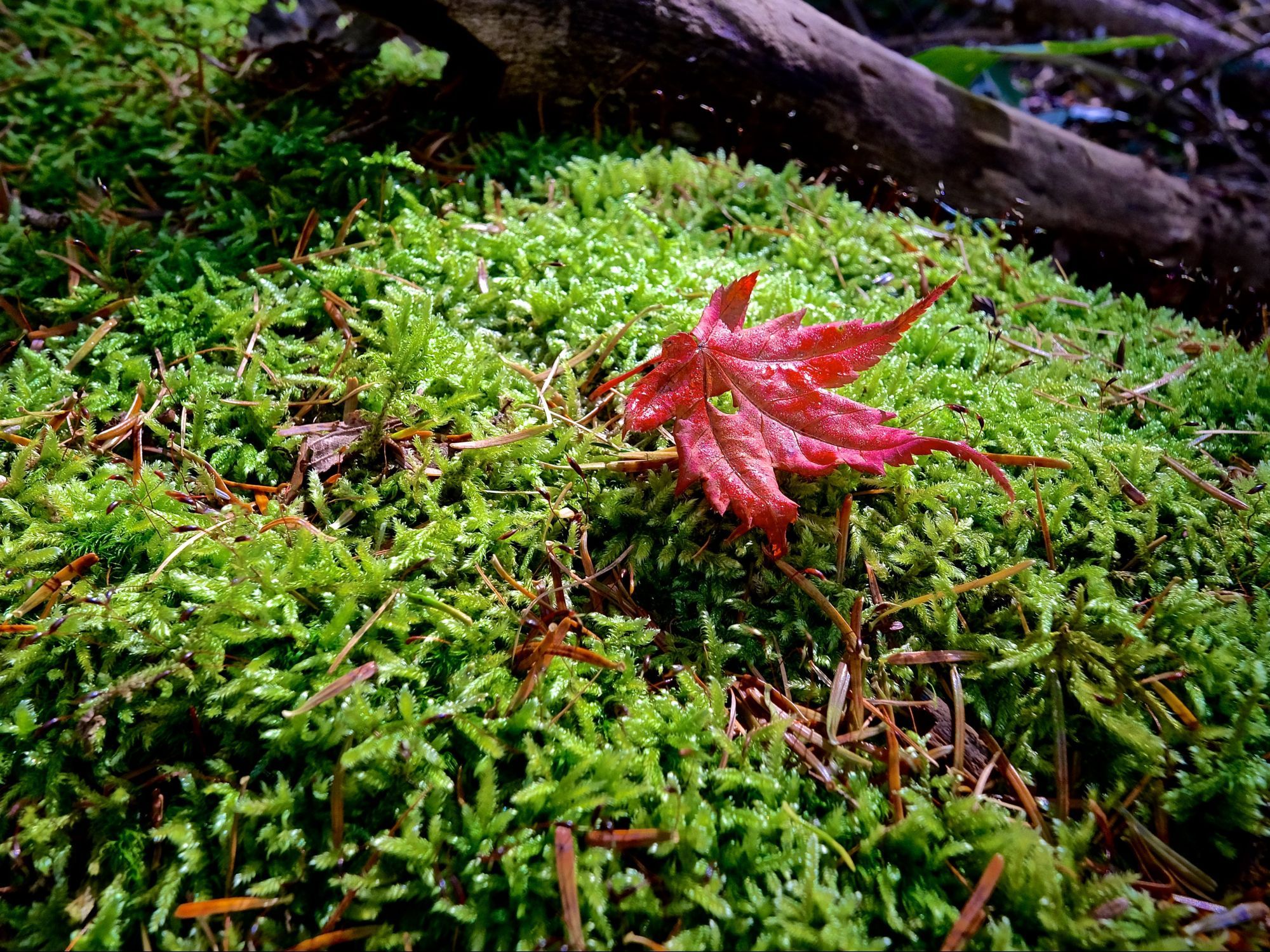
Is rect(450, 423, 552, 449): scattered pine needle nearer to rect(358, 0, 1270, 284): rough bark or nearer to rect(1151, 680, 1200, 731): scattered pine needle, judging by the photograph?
rect(1151, 680, 1200, 731): scattered pine needle

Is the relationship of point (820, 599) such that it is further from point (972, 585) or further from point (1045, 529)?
point (1045, 529)

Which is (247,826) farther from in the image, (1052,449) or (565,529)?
(1052,449)

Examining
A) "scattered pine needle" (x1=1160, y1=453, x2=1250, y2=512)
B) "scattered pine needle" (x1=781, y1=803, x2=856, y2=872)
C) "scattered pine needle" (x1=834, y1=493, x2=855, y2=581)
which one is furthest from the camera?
"scattered pine needle" (x1=1160, y1=453, x2=1250, y2=512)

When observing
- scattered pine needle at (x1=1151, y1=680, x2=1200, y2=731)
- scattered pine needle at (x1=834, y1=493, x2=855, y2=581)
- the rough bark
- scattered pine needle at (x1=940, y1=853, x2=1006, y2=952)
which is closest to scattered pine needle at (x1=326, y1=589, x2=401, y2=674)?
scattered pine needle at (x1=834, y1=493, x2=855, y2=581)

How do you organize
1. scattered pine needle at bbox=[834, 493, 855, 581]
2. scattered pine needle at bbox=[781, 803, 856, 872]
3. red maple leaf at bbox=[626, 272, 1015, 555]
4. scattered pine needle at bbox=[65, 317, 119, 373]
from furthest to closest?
scattered pine needle at bbox=[65, 317, 119, 373] < scattered pine needle at bbox=[834, 493, 855, 581] < red maple leaf at bbox=[626, 272, 1015, 555] < scattered pine needle at bbox=[781, 803, 856, 872]

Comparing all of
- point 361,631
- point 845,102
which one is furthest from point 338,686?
point 845,102

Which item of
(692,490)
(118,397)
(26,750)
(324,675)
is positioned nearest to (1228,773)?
(692,490)
